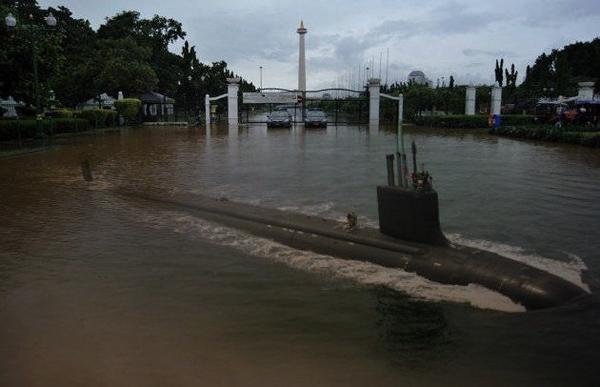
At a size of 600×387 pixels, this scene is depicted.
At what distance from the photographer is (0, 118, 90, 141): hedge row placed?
90.9ft

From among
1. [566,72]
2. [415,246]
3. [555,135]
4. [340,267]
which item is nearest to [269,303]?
[340,267]

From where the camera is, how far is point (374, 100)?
49531 mm

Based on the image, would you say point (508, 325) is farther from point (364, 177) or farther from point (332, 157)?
point (332, 157)

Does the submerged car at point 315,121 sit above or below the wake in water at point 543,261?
above

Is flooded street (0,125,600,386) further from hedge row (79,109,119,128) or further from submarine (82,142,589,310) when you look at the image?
hedge row (79,109,119,128)

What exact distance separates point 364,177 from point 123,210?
23.1ft

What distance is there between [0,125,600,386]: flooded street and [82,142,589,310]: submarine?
0.17 metres

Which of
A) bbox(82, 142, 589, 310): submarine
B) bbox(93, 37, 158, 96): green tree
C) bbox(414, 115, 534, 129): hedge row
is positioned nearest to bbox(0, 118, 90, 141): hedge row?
bbox(93, 37, 158, 96): green tree

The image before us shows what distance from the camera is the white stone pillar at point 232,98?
4906cm

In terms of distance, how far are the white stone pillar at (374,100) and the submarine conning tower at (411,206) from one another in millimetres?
42130

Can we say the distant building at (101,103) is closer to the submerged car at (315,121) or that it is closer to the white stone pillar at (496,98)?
the submerged car at (315,121)

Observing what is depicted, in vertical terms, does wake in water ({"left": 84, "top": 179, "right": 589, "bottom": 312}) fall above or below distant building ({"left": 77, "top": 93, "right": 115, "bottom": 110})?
below

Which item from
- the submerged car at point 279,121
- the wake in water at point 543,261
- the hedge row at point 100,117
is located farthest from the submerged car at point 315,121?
the wake in water at point 543,261

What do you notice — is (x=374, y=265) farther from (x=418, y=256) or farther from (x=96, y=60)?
(x=96, y=60)
